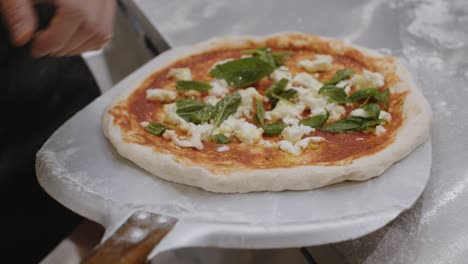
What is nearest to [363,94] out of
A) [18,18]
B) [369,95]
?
[369,95]

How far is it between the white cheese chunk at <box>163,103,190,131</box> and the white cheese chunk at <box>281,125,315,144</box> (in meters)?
0.29

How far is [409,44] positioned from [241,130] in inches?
36.2

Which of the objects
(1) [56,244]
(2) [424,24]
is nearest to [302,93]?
(2) [424,24]

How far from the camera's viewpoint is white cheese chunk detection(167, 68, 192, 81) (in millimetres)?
1825

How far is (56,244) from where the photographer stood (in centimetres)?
181

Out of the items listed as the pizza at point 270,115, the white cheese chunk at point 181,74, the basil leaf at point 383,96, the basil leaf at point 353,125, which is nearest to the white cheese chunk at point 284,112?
the pizza at point 270,115

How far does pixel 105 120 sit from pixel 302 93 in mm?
617

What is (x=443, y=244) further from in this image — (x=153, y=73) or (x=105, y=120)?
(x=153, y=73)

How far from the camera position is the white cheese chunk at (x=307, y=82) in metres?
1.72

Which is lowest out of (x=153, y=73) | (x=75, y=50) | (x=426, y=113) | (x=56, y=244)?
(x=56, y=244)

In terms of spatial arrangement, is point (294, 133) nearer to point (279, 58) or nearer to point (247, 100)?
point (247, 100)

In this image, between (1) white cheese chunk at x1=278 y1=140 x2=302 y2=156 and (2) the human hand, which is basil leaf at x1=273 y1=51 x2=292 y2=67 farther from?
(2) the human hand

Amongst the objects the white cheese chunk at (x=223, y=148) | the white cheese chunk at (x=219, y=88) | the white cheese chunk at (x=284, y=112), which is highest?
the white cheese chunk at (x=219, y=88)

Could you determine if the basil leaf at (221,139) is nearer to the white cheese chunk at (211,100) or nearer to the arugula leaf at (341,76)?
the white cheese chunk at (211,100)
